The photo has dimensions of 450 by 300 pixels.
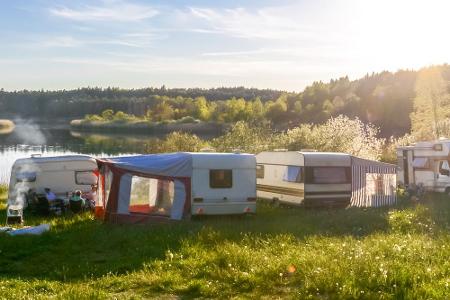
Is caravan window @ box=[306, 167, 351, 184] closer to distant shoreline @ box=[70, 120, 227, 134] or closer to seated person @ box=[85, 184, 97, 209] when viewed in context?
seated person @ box=[85, 184, 97, 209]

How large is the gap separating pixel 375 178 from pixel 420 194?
13.2ft

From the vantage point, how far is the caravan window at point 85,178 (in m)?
21.5

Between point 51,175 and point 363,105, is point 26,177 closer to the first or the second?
point 51,175

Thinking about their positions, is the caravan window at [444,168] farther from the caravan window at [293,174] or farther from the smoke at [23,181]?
the smoke at [23,181]

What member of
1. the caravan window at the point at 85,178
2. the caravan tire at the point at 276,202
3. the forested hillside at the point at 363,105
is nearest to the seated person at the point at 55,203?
the caravan window at the point at 85,178

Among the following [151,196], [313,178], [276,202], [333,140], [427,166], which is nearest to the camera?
[151,196]

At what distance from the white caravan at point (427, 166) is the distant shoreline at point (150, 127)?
2877 inches

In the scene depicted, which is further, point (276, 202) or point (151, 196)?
point (276, 202)

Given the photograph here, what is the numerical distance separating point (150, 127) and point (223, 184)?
10086 cm

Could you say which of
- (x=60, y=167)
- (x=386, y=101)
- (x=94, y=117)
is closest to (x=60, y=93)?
(x=94, y=117)

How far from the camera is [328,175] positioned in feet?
65.4

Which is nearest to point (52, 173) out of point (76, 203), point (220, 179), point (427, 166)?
point (76, 203)

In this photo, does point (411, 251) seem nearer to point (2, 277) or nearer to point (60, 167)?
point (2, 277)

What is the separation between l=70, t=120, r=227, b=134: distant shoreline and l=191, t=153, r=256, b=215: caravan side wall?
79.1 meters
